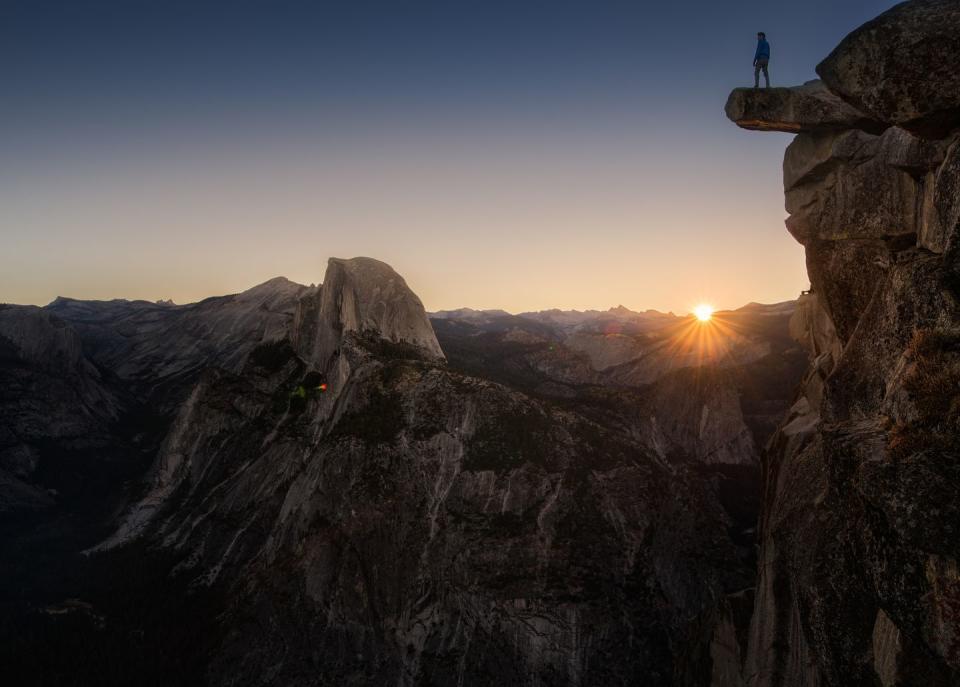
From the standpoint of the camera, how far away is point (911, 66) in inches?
592

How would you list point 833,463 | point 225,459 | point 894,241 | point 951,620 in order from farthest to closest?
1. point 225,459
2. point 894,241
3. point 833,463
4. point 951,620

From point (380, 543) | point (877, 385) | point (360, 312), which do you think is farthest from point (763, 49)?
point (360, 312)

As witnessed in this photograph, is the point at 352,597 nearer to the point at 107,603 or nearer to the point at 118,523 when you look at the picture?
the point at 107,603

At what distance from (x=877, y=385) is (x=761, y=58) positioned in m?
15.7

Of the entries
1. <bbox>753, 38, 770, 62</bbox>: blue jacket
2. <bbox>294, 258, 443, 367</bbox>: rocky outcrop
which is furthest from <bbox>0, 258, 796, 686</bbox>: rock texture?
<bbox>753, 38, 770, 62</bbox>: blue jacket

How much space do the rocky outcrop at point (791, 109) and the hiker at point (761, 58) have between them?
30.6 inches

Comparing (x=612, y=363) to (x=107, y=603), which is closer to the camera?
(x=107, y=603)

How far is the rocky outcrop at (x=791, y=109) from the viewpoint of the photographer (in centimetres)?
2354

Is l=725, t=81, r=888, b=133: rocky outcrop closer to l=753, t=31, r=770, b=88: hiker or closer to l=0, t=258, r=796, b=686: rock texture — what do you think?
l=753, t=31, r=770, b=88: hiker

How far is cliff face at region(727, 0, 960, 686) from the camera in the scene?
12.1m

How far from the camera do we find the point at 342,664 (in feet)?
154

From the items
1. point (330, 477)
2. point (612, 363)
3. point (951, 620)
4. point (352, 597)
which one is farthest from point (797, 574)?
point (612, 363)

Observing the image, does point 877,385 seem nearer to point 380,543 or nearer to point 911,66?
point 911,66

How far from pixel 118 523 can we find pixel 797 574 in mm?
99150
